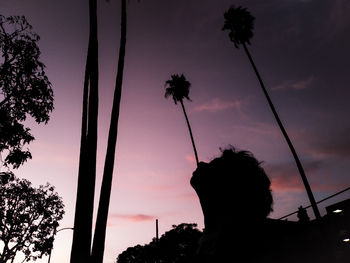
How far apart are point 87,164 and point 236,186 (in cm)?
381

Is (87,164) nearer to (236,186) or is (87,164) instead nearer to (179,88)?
(236,186)

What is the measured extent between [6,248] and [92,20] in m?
29.4

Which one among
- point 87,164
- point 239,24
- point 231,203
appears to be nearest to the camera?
point 231,203

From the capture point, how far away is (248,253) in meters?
1.88

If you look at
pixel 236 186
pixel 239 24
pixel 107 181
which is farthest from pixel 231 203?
pixel 239 24

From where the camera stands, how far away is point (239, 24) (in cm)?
2928

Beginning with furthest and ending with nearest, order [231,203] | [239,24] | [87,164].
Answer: [239,24] < [87,164] < [231,203]

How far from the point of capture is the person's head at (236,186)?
2.29 metres

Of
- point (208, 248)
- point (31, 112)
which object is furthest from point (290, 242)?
point (31, 112)

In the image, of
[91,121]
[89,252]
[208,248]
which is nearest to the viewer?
[208,248]

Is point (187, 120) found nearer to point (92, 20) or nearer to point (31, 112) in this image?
point (31, 112)

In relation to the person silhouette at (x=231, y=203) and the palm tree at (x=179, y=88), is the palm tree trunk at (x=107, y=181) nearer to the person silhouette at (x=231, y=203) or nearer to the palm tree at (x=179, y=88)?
the person silhouette at (x=231, y=203)

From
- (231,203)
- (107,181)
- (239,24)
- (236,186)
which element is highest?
(239,24)

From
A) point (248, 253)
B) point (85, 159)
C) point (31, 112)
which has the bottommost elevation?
point (248, 253)
